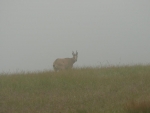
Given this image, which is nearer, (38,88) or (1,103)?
(1,103)

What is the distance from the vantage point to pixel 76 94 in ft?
25.6

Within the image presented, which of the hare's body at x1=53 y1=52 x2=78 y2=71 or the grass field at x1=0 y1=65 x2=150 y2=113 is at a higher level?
the hare's body at x1=53 y1=52 x2=78 y2=71

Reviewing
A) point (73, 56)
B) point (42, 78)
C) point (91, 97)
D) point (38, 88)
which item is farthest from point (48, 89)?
point (73, 56)

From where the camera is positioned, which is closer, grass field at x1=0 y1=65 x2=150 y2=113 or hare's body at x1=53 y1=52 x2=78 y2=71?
grass field at x1=0 y1=65 x2=150 y2=113

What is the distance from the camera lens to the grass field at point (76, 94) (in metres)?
6.53

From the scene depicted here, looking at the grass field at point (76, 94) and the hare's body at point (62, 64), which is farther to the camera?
the hare's body at point (62, 64)

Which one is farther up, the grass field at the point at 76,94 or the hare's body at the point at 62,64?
the hare's body at the point at 62,64

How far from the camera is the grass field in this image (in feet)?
21.4

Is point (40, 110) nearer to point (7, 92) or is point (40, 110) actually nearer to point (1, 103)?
point (1, 103)

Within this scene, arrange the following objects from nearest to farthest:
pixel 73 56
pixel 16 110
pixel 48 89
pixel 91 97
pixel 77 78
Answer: pixel 16 110, pixel 91 97, pixel 48 89, pixel 77 78, pixel 73 56

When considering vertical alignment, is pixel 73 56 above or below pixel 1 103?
above

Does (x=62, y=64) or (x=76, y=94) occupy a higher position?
(x=62, y=64)

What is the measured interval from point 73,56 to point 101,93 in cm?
1174

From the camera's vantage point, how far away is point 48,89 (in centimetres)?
867
